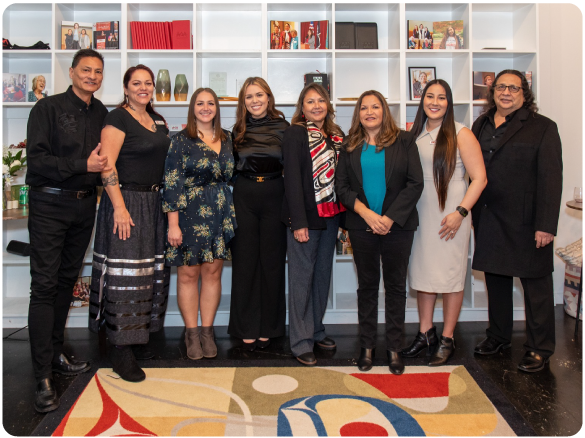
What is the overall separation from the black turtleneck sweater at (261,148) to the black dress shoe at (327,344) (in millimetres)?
1174

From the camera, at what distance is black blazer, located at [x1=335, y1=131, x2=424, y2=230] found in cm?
262

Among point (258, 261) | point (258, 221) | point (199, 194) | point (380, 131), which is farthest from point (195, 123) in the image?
point (380, 131)

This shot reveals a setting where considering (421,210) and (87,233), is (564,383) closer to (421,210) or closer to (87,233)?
(421,210)

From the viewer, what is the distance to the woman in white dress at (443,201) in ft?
9.04

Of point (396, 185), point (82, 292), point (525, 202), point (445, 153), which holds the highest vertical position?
point (445, 153)

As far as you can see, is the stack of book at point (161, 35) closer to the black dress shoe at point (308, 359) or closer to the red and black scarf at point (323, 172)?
the red and black scarf at point (323, 172)

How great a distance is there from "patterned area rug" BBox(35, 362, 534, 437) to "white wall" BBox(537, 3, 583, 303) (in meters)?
2.44

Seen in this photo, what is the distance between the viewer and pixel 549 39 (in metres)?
4.04

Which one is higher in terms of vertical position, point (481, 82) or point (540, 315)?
point (481, 82)

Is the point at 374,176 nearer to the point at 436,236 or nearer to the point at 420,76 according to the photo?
the point at 436,236

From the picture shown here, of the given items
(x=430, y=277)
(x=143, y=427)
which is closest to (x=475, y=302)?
(x=430, y=277)

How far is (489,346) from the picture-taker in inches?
120

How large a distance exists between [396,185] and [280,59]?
2.01m

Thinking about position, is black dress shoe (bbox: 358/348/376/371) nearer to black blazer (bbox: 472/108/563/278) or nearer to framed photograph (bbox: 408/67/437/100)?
black blazer (bbox: 472/108/563/278)
